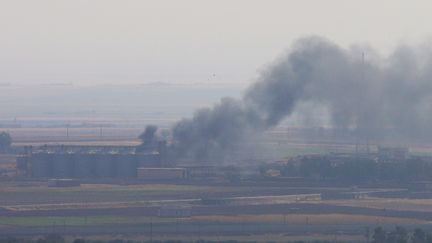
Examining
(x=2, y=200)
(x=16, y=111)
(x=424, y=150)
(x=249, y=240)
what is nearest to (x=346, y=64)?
(x=424, y=150)

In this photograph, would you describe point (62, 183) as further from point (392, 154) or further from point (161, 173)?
point (392, 154)

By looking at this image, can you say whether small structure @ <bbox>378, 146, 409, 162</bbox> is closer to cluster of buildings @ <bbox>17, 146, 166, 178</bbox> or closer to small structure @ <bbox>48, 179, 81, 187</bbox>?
cluster of buildings @ <bbox>17, 146, 166, 178</bbox>

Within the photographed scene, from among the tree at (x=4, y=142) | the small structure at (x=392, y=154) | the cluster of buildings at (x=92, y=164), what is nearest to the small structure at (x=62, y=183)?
the cluster of buildings at (x=92, y=164)

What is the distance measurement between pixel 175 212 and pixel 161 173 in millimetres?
14451

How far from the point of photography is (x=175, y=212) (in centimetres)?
4366

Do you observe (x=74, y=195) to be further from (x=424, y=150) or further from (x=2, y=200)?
(x=424, y=150)

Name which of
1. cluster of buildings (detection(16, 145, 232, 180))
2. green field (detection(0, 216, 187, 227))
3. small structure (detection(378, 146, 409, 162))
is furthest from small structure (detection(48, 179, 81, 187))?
small structure (detection(378, 146, 409, 162))

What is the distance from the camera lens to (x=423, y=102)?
218 ft

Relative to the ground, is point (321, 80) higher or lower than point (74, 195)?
higher

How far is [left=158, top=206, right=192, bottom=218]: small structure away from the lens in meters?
43.3

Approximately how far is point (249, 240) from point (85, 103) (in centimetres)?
14047

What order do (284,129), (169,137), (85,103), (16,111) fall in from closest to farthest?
(169,137) → (284,129) → (16,111) → (85,103)

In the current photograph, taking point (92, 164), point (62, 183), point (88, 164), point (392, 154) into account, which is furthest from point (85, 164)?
point (392, 154)

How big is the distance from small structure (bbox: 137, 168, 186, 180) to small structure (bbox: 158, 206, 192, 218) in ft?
42.1
